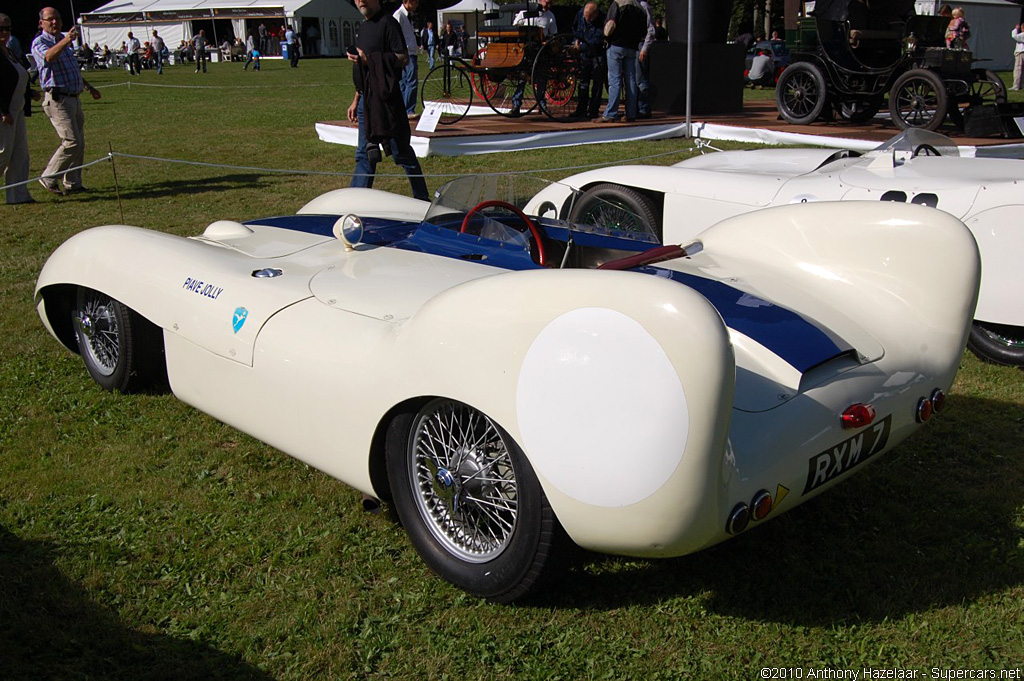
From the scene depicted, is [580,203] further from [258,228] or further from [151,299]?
[151,299]

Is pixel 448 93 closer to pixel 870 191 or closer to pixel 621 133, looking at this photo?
pixel 621 133

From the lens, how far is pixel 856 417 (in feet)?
8.61

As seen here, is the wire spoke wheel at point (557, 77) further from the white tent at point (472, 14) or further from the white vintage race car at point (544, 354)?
the white vintage race car at point (544, 354)

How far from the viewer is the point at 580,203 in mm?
5027

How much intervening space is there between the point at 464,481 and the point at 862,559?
4.52 ft

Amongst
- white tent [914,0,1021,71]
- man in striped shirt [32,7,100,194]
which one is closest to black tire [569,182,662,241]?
man in striped shirt [32,7,100,194]

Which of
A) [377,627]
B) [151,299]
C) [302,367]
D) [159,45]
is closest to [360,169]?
[151,299]

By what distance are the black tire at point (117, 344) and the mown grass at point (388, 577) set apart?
0.37 feet

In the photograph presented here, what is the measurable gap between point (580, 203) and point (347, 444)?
2550 mm

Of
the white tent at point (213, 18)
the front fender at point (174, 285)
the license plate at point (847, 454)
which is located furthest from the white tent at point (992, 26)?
the white tent at point (213, 18)

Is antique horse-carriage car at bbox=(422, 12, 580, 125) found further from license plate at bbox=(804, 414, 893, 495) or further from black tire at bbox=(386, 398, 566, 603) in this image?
license plate at bbox=(804, 414, 893, 495)

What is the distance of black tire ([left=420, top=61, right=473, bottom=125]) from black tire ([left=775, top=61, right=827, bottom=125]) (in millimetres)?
4430

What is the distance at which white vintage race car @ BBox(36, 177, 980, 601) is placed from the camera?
2.24 meters

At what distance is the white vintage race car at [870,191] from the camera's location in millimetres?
4406
